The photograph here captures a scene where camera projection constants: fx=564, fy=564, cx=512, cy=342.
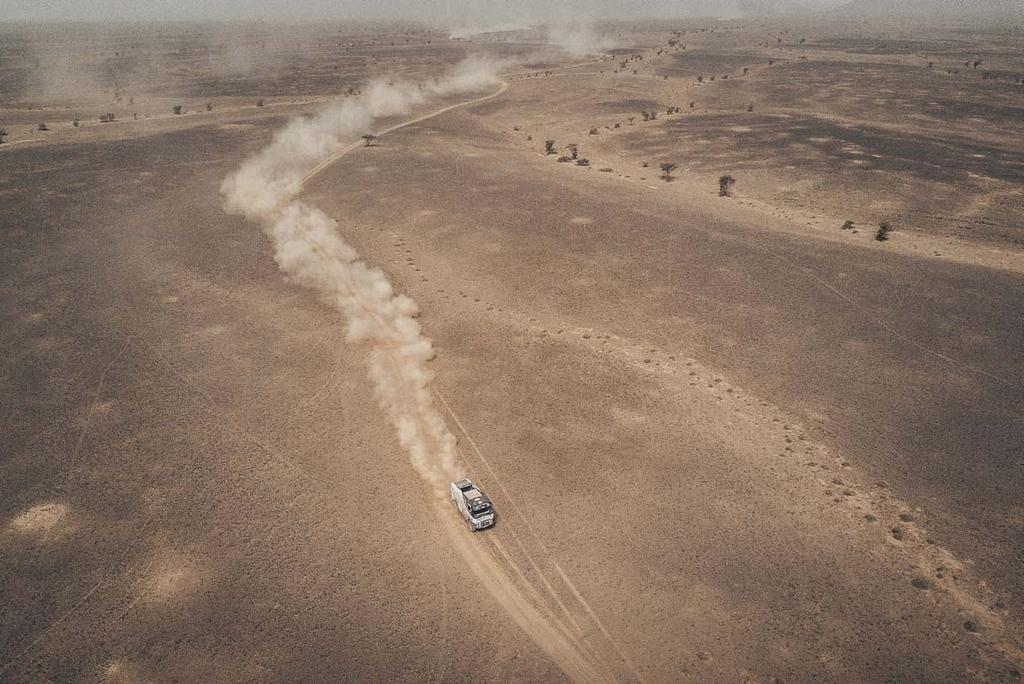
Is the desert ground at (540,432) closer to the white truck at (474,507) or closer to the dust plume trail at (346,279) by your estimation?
the white truck at (474,507)

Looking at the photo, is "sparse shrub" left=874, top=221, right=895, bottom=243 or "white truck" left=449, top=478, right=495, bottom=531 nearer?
"white truck" left=449, top=478, right=495, bottom=531

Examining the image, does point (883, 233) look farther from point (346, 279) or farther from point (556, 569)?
point (346, 279)

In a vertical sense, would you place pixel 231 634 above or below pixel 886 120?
below

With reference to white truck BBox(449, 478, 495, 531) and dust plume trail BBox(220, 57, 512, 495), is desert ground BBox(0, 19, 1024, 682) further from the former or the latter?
dust plume trail BBox(220, 57, 512, 495)

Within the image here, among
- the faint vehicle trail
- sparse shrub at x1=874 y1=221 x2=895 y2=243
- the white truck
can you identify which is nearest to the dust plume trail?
the faint vehicle trail

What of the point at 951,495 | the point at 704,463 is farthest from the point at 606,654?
the point at 951,495

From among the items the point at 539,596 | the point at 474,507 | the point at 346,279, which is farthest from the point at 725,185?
the point at 539,596

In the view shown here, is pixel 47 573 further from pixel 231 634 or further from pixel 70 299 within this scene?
pixel 70 299

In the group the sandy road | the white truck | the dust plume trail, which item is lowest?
the sandy road
